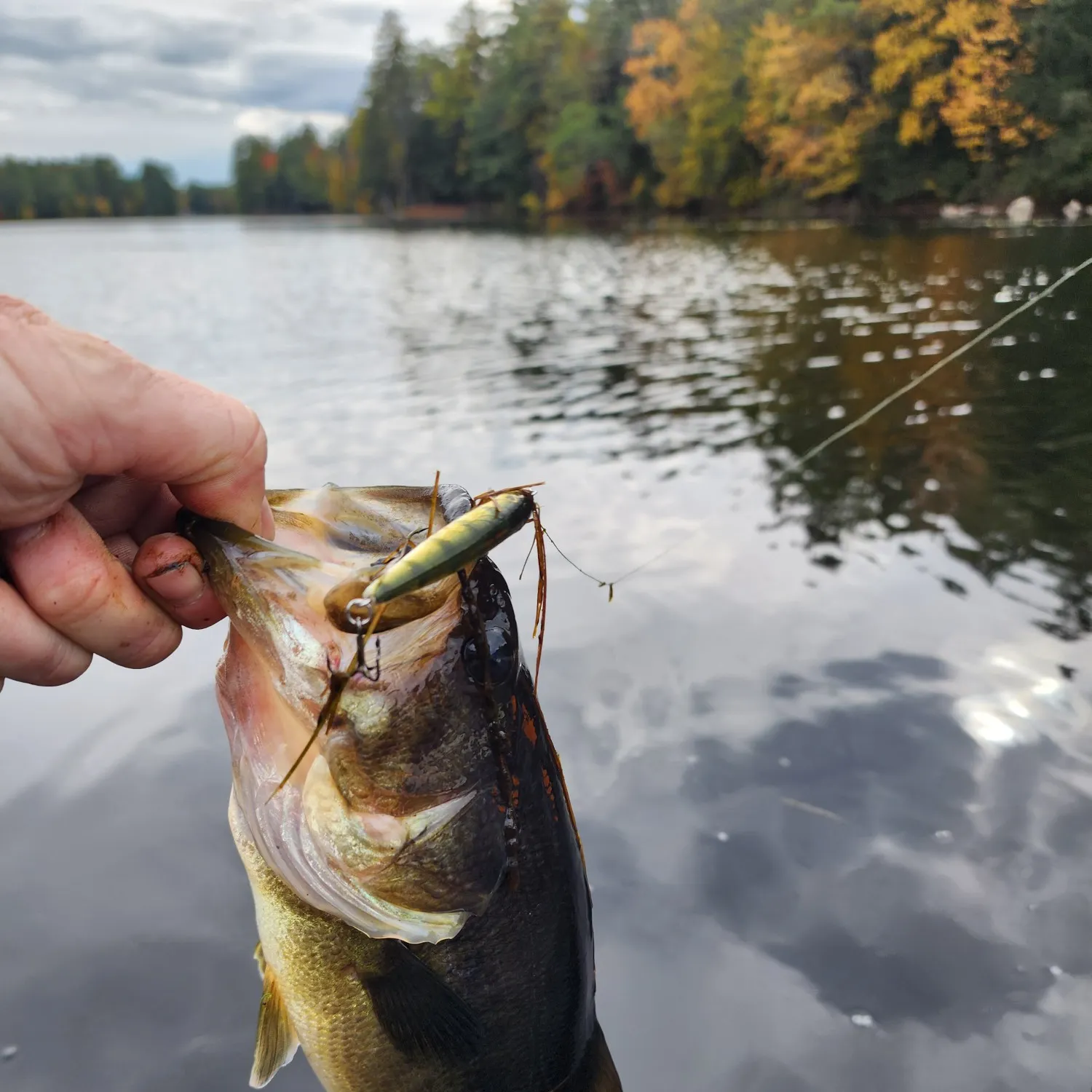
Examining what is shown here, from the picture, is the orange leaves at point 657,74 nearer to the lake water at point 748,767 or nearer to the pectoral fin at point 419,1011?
the lake water at point 748,767

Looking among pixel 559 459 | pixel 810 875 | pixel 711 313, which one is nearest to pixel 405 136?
pixel 711 313

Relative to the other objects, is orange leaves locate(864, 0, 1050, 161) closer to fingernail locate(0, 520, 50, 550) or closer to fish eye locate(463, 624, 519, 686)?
fish eye locate(463, 624, 519, 686)

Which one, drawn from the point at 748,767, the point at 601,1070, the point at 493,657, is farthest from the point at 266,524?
the point at 748,767

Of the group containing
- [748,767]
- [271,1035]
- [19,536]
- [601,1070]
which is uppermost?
[19,536]

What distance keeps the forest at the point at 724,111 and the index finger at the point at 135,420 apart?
2170 cm

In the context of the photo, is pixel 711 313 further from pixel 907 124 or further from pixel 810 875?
pixel 907 124

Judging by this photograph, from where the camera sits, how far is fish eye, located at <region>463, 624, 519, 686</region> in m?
1.64

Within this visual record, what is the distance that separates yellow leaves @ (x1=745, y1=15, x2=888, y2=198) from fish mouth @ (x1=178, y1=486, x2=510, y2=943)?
41.1 meters

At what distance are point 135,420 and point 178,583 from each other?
31cm

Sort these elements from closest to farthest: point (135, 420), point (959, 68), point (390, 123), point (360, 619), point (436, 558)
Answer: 1. point (436, 558)
2. point (360, 619)
3. point (135, 420)
4. point (959, 68)
5. point (390, 123)

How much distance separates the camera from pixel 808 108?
135ft

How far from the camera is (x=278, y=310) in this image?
22.3 metres

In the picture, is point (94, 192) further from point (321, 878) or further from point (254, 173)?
point (321, 878)

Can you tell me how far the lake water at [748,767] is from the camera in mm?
3115
